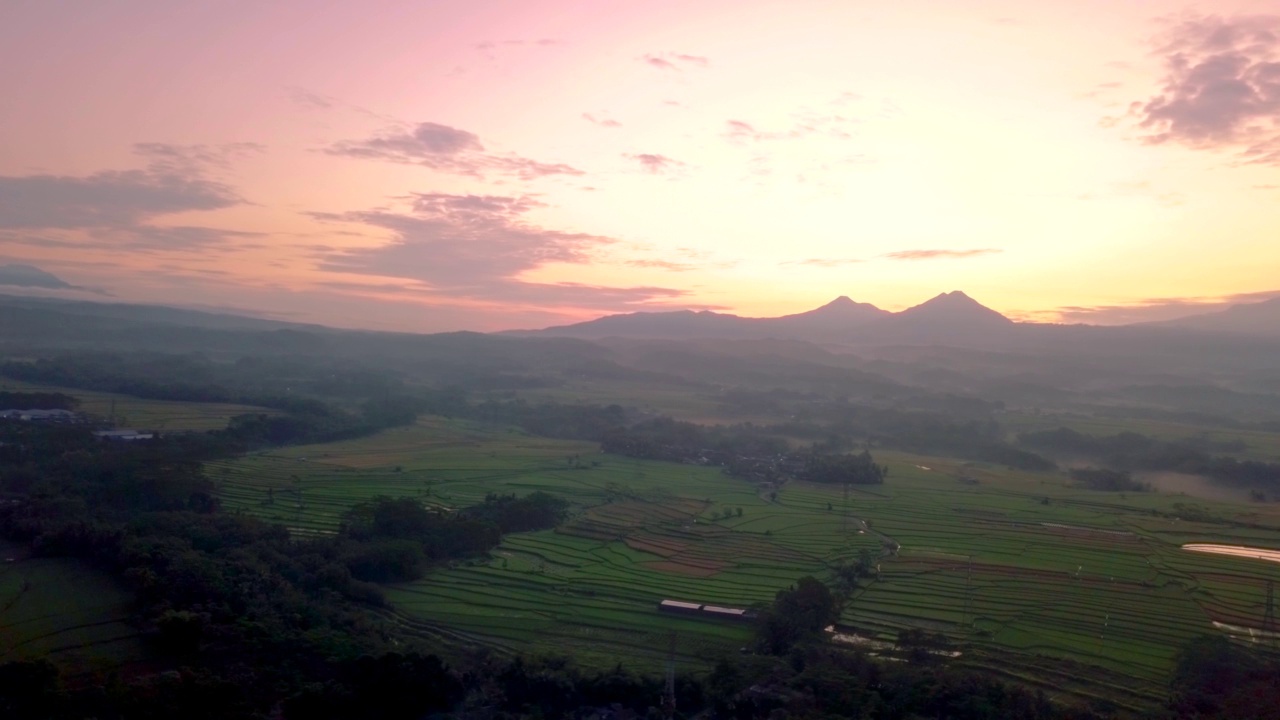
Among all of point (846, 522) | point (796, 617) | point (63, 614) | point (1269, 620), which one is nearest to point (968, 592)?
point (796, 617)

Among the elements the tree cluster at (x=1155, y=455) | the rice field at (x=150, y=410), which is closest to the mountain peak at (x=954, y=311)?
the tree cluster at (x=1155, y=455)

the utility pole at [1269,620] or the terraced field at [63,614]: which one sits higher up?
the utility pole at [1269,620]

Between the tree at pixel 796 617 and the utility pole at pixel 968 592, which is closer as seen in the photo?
the tree at pixel 796 617

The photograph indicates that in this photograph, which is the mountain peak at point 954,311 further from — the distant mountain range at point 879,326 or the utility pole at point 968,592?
the utility pole at point 968,592

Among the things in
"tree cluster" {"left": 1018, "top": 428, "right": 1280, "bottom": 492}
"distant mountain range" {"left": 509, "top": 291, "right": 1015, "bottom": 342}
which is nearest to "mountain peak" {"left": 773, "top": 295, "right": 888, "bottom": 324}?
"distant mountain range" {"left": 509, "top": 291, "right": 1015, "bottom": 342}

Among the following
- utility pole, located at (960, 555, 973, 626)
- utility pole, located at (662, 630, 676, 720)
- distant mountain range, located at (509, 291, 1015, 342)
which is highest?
distant mountain range, located at (509, 291, 1015, 342)

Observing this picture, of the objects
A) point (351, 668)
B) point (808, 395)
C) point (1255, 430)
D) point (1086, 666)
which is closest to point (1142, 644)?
point (1086, 666)

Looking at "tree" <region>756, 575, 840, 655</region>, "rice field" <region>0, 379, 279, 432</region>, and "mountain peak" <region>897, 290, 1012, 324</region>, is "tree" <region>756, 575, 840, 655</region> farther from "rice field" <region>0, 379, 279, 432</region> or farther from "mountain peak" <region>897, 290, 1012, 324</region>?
"mountain peak" <region>897, 290, 1012, 324</region>

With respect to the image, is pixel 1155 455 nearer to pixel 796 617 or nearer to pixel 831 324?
pixel 796 617

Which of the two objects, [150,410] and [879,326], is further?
[879,326]
